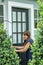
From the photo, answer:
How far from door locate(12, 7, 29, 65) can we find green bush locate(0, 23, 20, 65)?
19.4 feet

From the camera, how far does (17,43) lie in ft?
36.8

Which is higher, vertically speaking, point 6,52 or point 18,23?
point 18,23

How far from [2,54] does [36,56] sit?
112 cm

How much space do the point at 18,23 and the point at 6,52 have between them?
649cm

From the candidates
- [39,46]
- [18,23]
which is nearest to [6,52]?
[39,46]

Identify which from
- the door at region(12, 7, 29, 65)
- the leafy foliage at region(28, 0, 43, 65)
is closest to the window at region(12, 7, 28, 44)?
the door at region(12, 7, 29, 65)

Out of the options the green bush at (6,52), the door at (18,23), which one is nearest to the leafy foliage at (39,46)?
the green bush at (6,52)

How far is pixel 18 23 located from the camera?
452 inches

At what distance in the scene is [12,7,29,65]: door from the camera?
11.2 metres

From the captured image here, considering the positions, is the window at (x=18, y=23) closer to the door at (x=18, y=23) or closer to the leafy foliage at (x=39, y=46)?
the door at (x=18, y=23)

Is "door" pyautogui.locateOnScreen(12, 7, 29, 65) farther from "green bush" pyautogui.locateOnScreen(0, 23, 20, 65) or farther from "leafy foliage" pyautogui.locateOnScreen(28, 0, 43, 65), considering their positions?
"leafy foliage" pyautogui.locateOnScreen(28, 0, 43, 65)

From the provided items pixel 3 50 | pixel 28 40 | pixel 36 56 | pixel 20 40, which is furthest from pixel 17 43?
pixel 36 56

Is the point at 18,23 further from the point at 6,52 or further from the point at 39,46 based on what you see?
the point at 39,46

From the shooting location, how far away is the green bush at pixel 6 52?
16.5 ft
